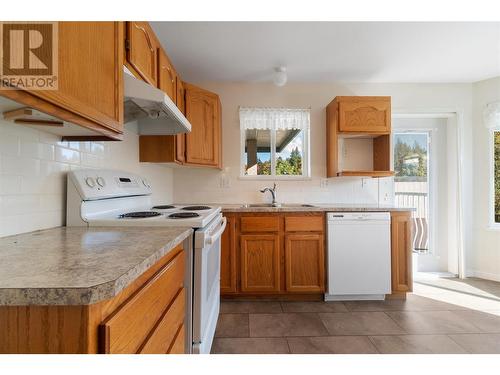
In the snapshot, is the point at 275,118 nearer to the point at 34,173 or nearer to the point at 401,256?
the point at 401,256

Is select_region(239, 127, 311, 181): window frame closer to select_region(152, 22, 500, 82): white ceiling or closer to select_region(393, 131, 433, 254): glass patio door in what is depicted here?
select_region(152, 22, 500, 82): white ceiling

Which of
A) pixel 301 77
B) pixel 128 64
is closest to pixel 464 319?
pixel 301 77

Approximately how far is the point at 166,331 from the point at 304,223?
1.76 meters

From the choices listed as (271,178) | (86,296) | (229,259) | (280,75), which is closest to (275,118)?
(280,75)

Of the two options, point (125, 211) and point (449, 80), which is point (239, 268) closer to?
point (125, 211)

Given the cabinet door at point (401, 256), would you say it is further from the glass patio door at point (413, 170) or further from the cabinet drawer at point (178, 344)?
the cabinet drawer at point (178, 344)

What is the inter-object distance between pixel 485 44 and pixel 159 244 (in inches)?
124

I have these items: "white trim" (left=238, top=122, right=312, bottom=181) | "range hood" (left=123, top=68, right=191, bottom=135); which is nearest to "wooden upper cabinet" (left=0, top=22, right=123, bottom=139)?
"range hood" (left=123, top=68, right=191, bottom=135)

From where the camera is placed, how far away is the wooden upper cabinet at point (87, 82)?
77cm

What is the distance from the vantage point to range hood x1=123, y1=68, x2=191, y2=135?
1.29m

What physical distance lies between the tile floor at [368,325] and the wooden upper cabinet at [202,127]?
1.43 m

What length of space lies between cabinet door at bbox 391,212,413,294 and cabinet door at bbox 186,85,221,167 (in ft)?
6.20

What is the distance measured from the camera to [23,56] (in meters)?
0.68
